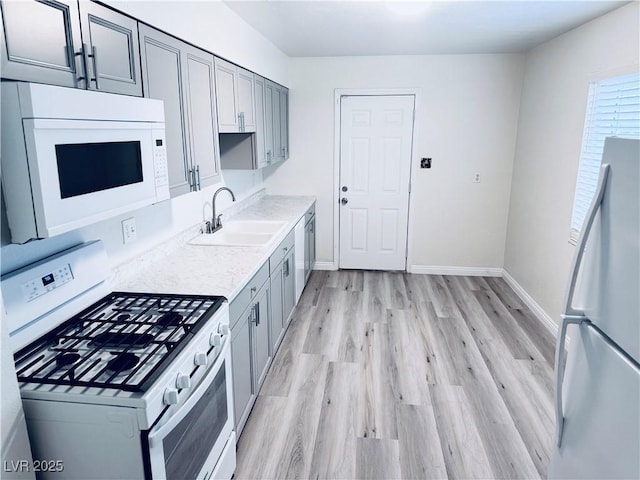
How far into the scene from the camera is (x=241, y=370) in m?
2.28

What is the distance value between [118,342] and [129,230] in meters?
0.92

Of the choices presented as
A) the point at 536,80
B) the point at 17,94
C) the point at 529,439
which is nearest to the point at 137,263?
the point at 17,94

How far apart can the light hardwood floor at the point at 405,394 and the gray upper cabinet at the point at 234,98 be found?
68.9 inches

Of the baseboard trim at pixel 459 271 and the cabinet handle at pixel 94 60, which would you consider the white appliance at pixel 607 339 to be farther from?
the baseboard trim at pixel 459 271

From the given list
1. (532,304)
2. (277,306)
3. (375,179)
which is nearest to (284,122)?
(375,179)

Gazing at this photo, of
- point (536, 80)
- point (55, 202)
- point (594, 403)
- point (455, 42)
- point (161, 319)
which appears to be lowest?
point (594, 403)

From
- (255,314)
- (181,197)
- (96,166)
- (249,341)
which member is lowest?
(249,341)

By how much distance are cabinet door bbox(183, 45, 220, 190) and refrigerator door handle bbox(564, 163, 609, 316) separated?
184 centimetres

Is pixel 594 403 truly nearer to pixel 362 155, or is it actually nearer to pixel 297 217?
pixel 297 217

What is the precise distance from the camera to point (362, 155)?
16.3ft

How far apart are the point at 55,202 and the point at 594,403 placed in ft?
6.12

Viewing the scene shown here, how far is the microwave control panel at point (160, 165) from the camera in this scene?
1.75 metres

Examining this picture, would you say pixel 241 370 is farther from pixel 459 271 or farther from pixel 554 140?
pixel 459 271

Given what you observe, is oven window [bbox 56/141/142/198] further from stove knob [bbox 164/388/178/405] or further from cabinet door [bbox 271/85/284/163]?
cabinet door [bbox 271/85/284/163]
